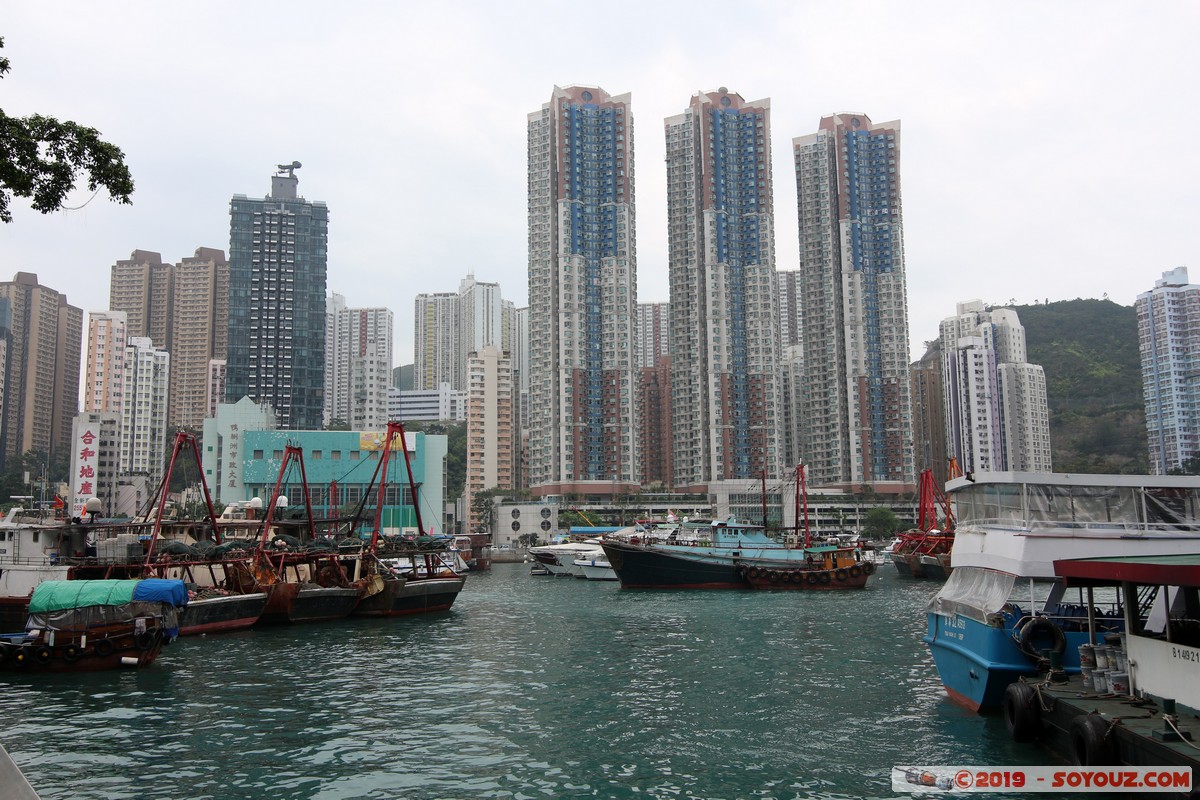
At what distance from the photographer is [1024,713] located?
15.9 m

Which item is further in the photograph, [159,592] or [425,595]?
[425,595]

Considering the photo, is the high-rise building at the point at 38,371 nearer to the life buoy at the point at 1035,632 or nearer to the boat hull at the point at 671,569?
the boat hull at the point at 671,569

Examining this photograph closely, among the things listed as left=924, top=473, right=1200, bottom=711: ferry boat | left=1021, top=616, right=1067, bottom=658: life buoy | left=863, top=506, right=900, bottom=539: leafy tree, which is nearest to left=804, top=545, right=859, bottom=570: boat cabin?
left=924, top=473, right=1200, bottom=711: ferry boat

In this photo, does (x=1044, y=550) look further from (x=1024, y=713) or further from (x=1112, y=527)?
(x=1024, y=713)

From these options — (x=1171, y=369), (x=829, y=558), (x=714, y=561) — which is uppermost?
(x=1171, y=369)

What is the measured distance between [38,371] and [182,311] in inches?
1312

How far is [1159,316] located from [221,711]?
500 ft

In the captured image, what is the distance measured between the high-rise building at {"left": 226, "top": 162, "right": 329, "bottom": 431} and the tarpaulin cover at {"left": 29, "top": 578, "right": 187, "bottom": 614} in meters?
130

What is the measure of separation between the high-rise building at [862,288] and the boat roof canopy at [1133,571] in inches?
4376

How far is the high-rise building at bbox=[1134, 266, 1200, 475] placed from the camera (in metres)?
134

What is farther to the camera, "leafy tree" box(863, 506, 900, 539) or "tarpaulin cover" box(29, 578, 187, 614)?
"leafy tree" box(863, 506, 900, 539)

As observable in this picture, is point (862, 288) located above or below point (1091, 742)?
above

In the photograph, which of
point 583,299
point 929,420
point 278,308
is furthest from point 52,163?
point 929,420

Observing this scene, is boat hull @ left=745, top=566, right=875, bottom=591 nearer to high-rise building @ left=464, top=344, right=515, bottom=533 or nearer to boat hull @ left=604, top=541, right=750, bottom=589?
boat hull @ left=604, top=541, right=750, bottom=589
